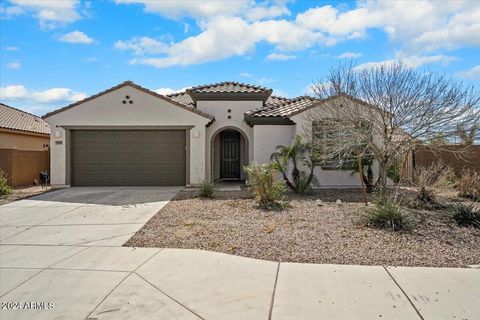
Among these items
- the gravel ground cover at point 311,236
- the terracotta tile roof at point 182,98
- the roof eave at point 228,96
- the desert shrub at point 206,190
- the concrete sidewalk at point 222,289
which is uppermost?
the terracotta tile roof at point 182,98

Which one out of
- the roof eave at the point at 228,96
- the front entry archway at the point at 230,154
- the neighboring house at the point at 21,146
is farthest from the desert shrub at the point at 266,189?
the neighboring house at the point at 21,146

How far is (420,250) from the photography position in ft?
21.7

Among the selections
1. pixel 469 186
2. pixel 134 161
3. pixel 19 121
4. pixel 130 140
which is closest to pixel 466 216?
pixel 469 186

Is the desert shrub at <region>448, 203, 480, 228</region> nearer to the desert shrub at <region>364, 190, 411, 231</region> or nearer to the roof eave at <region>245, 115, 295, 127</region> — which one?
the desert shrub at <region>364, 190, 411, 231</region>

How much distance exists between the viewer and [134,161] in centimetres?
1675

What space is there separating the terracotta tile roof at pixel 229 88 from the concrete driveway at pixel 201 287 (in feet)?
37.8

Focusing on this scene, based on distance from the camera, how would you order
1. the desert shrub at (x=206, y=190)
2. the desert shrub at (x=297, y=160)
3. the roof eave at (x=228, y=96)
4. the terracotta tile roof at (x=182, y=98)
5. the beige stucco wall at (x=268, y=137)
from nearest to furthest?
the desert shrub at (x=206, y=190) < the desert shrub at (x=297, y=160) < the beige stucco wall at (x=268, y=137) < the roof eave at (x=228, y=96) < the terracotta tile roof at (x=182, y=98)

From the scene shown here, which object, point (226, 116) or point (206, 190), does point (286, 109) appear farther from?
point (206, 190)

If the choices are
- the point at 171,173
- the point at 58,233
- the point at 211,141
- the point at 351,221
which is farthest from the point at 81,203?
the point at 351,221

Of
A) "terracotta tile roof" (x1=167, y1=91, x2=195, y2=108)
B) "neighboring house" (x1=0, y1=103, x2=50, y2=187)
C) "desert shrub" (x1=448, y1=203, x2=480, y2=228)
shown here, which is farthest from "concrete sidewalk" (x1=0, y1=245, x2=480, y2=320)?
"terracotta tile roof" (x1=167, y1=91, x2=195, y2=108)

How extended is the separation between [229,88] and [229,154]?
3351 mm

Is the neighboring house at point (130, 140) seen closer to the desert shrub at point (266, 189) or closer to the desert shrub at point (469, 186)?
the desert shrub at point (266, 189)

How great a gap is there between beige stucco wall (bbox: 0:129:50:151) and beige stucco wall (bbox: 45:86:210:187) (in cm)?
444

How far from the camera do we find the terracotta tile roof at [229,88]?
1786cm
